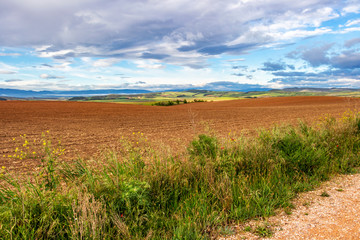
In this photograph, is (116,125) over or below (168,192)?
below

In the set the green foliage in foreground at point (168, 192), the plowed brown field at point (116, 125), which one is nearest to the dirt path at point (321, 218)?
the green foliage in foreground at point (168, 192)

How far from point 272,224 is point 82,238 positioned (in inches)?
146

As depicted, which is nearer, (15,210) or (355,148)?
(15,210)

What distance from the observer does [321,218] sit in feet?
16.8

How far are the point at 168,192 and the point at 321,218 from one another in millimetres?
3390

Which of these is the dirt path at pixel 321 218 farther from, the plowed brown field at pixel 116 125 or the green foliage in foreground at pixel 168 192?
the plowed brown field at pixel 116 125

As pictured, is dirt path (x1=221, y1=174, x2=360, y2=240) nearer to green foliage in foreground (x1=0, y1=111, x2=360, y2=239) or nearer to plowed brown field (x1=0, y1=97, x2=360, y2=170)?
green foliage in foreground (x1=0, y1=111, x2=360, y2=239)

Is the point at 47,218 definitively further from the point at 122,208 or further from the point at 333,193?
the point at 333,193

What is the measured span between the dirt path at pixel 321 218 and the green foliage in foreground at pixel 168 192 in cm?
28

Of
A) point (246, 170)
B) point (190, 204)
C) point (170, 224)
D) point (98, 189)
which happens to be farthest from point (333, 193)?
point (98, 189)

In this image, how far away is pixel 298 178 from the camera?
7176 mm

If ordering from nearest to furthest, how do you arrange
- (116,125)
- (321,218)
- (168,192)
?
1. (321,218)
2. (168,192)
3. (116,125)

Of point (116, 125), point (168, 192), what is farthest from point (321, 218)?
point (116, 125)

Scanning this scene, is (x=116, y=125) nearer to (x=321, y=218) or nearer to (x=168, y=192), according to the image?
(x=168, y=192)
